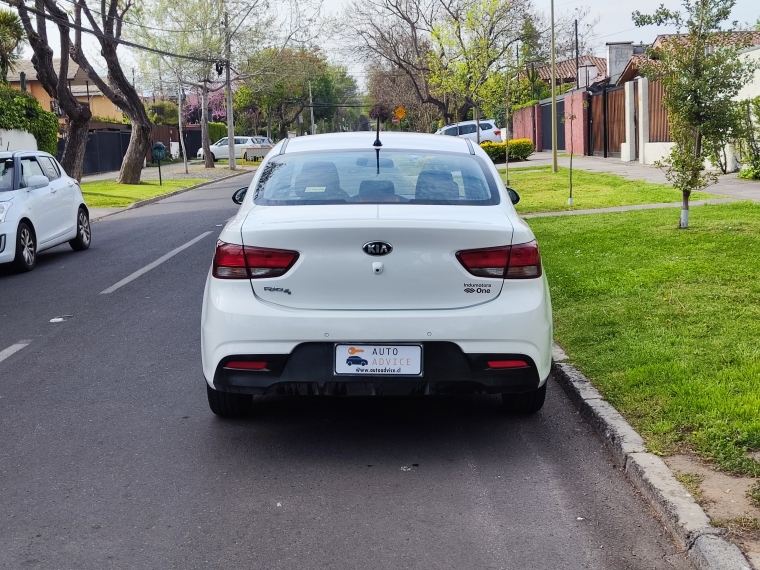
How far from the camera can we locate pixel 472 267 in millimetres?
4883

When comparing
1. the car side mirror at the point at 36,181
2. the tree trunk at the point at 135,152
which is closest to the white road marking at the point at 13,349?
the car side mirror at the point at 36,181

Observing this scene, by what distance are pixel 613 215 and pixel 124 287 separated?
→ 25.8 feet

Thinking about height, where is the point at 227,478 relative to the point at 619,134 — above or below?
below

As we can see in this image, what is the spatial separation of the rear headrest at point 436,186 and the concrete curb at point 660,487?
1.42 m

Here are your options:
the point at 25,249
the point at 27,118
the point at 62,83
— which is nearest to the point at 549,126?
the point at 27,118

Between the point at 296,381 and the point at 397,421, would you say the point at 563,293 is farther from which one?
the point at 296,381

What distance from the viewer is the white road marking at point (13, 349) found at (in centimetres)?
759

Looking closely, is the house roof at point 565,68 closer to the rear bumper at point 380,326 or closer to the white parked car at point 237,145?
the white parked car at point 237,145

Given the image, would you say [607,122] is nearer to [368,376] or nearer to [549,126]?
[549,126]

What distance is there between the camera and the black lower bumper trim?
4859 millimetres

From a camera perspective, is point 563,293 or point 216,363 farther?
point 563,293

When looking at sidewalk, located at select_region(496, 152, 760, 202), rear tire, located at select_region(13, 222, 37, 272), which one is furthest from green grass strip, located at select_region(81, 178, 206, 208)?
rear tire, located at select_region(13, 222, 37, 272)

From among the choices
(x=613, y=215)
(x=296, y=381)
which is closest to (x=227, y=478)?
(x=296, y=381)

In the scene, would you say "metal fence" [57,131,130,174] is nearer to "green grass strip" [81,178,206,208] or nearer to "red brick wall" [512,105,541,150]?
"green grass strip" [81,178,206,208]
